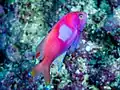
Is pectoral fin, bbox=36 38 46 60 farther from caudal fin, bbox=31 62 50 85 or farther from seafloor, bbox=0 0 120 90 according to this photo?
seafloor, bbox=0 0 120 90

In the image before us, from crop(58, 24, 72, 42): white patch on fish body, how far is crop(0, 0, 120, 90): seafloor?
0.88 metres

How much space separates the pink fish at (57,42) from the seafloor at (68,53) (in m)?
0.85

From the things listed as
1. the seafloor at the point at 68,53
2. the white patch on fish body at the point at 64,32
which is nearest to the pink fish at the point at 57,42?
the white patch on fish body at the point at 64,32

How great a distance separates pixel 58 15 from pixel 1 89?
1.07m

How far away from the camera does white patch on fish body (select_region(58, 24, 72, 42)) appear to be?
163 cm

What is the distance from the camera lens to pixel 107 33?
254 centimetres

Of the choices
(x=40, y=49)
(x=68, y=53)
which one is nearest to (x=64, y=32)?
(x=40, y=49)

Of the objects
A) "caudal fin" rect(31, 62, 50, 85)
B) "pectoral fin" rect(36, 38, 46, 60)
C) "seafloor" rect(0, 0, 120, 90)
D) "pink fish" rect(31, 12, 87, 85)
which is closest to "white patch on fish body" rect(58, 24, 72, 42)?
"pink fish" rect(31, 12, 87, 85)

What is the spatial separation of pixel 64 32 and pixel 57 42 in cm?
10

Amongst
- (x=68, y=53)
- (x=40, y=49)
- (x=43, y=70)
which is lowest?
→ (x=68, y=53)

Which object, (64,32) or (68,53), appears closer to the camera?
(64,32)

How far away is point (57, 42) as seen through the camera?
1605 millimetres

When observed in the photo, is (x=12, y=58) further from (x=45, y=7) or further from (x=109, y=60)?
(x=109, y=60)

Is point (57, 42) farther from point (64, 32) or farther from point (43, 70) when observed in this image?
point (43, 70)
